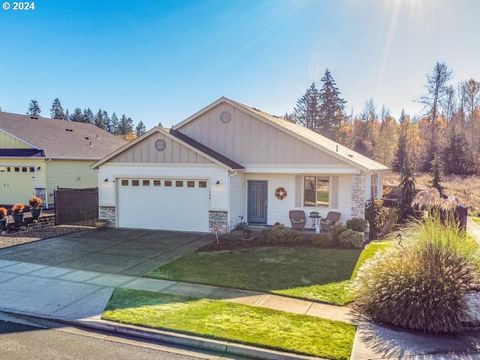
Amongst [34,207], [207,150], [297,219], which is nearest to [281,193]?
[297,219]

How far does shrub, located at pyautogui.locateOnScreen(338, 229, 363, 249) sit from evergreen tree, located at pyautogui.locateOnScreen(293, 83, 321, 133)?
40.4 meters

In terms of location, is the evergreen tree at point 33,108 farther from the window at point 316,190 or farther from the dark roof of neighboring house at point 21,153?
the window at point 316,190

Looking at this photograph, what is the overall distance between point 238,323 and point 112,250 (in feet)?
24.0

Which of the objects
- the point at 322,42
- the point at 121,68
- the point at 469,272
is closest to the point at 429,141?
the point at 322,42

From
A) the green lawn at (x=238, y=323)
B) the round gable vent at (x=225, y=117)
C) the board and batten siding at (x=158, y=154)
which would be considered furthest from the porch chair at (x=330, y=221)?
the green lawn at (x=238, y=323)

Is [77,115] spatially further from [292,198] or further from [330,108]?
[292,198]

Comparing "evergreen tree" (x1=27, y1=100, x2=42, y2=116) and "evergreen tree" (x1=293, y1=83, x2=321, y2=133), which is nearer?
"evergreen tree" (x1=293, y1=83, x2=321, y2=133)

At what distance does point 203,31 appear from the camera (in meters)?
16.5

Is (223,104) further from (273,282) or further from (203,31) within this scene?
(273,282)

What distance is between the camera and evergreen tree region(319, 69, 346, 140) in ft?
170

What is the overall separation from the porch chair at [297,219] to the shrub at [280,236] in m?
1.71

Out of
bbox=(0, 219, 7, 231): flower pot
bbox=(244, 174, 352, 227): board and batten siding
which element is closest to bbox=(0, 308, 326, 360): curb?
bbox=(0, 219, 7, 231): flower pot

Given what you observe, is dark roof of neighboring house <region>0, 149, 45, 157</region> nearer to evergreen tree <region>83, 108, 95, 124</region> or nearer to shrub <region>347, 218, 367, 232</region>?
shrub <region>347, 218, 367, 232</region>

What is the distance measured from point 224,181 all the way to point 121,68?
1200cm
